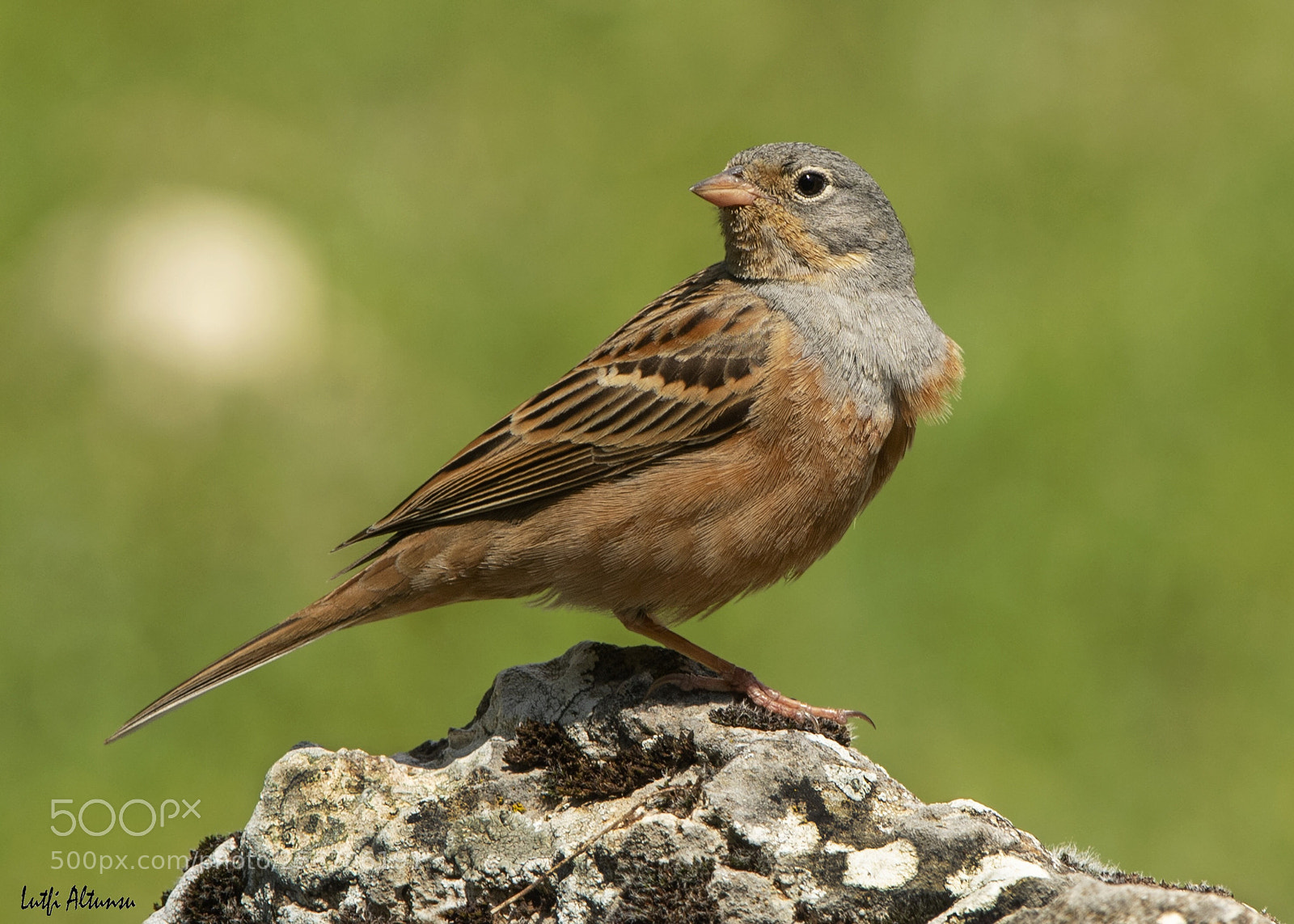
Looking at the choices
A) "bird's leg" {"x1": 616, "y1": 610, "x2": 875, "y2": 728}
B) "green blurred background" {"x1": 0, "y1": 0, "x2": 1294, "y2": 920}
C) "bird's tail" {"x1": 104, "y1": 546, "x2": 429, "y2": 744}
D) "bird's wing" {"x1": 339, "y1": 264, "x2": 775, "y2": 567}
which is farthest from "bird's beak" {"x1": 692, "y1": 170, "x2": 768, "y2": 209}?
"green blurred background" {"x1": 0, "y1": 0, "x2": 1294, "y2": 920}

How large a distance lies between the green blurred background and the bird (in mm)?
3988

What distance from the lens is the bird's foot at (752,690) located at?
5.88 m

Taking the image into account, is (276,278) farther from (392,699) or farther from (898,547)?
(898,547)

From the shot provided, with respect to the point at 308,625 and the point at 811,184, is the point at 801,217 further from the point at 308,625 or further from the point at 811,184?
the point at 308,625

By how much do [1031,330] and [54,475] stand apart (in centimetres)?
802

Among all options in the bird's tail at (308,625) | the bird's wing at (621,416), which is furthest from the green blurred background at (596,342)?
the bird's wing at (621,416)

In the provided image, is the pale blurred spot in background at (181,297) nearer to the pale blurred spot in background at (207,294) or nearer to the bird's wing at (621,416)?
the pale blurred spot in background at (207,294)

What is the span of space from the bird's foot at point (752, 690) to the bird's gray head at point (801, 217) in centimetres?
189

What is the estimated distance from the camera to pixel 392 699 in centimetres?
1059

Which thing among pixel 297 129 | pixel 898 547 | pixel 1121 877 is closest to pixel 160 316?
pixel 297 129

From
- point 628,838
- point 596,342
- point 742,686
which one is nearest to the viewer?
point 628,838

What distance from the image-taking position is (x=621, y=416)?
654 centimetres

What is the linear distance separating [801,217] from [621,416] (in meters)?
1.25

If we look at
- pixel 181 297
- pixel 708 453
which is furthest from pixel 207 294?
pixel 708 453
